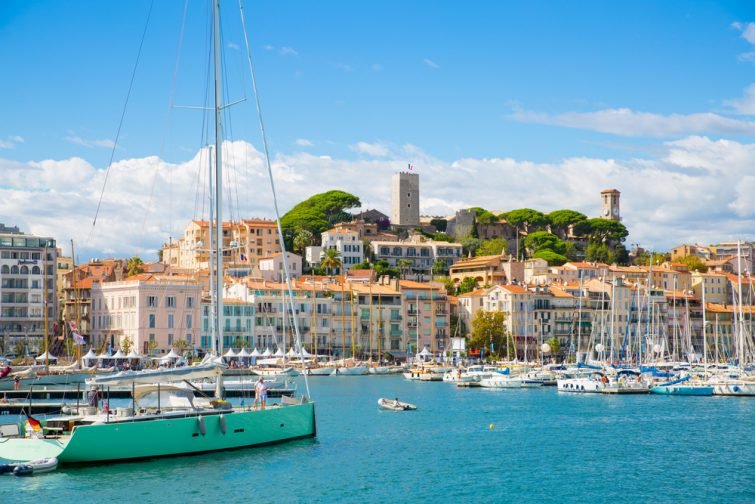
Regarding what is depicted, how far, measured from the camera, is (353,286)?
119 m

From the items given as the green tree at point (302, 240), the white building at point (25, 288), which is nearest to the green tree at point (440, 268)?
the green tree at point (302, 240)

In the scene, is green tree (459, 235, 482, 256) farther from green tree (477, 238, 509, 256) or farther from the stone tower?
the stone tower

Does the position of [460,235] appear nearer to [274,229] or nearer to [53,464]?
[274,229]

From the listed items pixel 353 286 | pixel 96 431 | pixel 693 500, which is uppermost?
pixel 353 286

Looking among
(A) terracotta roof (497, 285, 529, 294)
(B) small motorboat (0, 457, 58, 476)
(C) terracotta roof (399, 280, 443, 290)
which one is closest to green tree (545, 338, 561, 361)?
(A) terracotta roof (497, 285, 529, 294)

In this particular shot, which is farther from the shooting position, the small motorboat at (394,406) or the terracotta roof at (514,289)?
the terracotta roof at (514,289)

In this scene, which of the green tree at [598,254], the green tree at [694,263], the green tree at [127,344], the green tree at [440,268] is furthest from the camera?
the green tree at [598,254]

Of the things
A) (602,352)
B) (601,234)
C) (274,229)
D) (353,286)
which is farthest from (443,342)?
(601,234)

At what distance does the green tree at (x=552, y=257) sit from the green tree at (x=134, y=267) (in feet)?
189

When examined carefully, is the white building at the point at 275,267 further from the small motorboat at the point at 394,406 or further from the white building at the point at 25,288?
the small motorboat at the point at 394,406

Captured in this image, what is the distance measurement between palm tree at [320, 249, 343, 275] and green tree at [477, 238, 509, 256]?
30.1m

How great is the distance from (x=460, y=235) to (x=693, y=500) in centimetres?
14715

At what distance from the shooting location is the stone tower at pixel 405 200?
18262 centimetres

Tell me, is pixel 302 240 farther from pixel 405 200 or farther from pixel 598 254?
pixel 598 254
